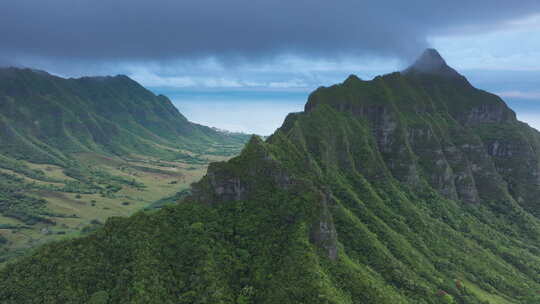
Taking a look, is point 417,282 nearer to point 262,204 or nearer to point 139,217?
point 262,204

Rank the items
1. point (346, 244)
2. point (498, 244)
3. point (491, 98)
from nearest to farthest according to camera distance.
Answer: point (346, 244)
point (498, 244)
point (491, 98)

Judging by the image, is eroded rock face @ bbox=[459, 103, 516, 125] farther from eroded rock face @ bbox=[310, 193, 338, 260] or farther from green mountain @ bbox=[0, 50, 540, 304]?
eroded rock face @ bbox=[310, 193, 338, 260]

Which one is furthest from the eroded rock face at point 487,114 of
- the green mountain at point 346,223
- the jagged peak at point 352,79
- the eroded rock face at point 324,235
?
the eroded rock face at point 324,235

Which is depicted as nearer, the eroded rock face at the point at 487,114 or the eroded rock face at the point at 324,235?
the eroded rock face at the point at 324,235

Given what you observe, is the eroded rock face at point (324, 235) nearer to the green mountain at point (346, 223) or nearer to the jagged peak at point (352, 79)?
the green mountain at point (346, 223)

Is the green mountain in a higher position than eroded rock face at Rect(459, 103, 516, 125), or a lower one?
lower

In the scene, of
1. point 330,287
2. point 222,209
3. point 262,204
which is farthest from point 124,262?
point 330,287

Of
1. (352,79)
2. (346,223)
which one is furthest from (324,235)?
(352,79)

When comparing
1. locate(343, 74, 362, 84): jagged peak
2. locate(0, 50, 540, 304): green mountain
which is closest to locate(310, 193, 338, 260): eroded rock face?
locate(0, 50, 540, 304): green mountain
